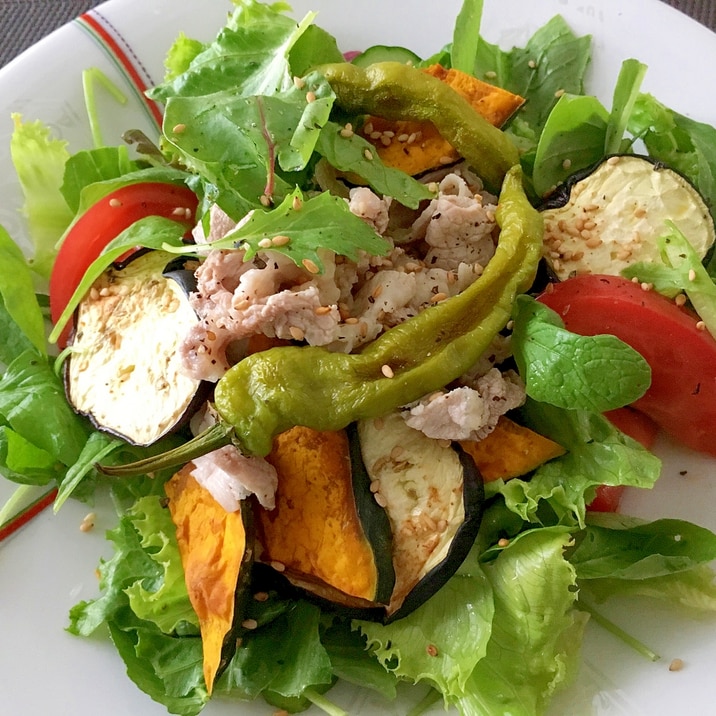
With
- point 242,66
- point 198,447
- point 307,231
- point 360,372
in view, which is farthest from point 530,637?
point 242,66

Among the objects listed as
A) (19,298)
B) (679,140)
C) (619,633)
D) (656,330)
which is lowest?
(619,633)

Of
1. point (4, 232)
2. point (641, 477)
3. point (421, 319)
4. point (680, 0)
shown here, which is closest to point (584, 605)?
point (641, 477)

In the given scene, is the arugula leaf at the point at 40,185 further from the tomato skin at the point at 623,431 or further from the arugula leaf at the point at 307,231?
the tomato skin at the point at 623,431

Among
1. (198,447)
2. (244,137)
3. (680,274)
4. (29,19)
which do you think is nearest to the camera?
(198,447)

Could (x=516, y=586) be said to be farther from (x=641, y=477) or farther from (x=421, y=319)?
(x=421, y=319)

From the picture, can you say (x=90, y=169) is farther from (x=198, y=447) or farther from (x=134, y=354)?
(x=198, y=447)

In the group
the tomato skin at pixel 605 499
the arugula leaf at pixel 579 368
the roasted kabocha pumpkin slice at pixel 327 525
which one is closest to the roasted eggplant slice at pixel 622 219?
the arugula leaf at pixel 579 368
